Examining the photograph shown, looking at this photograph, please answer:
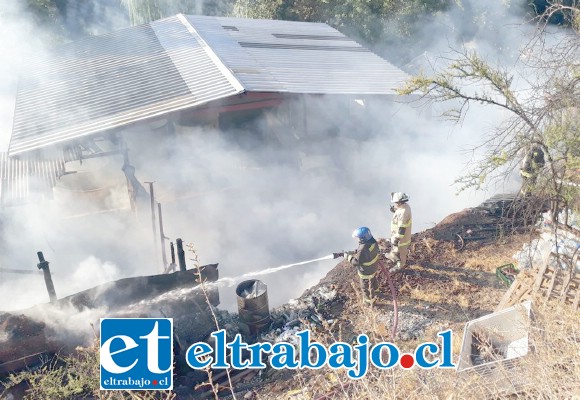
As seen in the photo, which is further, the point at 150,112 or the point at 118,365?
the point at 150,112

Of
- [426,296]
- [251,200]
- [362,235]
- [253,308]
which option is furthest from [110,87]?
[426,296]

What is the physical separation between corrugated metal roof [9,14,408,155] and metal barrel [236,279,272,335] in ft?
15.0

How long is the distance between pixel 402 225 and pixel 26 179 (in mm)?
9610

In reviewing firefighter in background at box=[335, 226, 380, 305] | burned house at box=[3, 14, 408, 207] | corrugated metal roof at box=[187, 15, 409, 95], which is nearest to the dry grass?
firefighter in background at box=[335, 226, 380, 305]

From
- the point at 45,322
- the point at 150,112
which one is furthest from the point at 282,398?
the point at 150,112

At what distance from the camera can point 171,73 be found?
1107cm

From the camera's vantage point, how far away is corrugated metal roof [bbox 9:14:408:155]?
9547 millimetres

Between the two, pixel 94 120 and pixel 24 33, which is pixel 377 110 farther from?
pixel 24 33

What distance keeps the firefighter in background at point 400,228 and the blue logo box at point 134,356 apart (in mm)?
3992

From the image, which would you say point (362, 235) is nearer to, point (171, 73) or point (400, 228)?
point (400, 228)

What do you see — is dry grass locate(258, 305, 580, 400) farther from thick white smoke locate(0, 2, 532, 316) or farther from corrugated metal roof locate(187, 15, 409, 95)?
corrugated metal roof locate(187, 15, 409, 95)

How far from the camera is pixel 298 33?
16.0 meters

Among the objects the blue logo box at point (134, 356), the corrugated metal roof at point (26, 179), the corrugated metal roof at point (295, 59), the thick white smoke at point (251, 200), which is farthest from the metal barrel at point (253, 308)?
the corrugated metal roof at point (26, 179)

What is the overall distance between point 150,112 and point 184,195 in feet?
8.84
